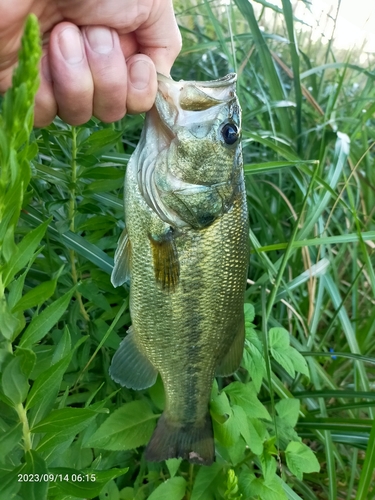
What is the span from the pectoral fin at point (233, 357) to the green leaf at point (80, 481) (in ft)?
2.03

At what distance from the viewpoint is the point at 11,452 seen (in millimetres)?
773

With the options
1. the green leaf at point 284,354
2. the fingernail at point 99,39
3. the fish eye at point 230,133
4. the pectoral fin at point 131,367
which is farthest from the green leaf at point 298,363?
the fingernail at point 99,39

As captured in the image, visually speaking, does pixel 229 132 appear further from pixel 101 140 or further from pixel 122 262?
pixel 122 262

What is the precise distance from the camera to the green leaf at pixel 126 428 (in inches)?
46.9

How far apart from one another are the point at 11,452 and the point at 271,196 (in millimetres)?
1779

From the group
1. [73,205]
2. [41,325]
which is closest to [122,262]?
[73,205]

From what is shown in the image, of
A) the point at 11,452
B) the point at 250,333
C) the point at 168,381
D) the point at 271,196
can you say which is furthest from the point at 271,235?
the point at 11,452

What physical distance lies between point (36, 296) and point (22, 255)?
7 cm

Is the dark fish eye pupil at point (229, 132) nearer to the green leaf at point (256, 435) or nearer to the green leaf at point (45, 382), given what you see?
the green leaf at point (45, 382)

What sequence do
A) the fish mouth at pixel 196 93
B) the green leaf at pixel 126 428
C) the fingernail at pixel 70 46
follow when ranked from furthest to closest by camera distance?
the green leaf at pixel 126 428
the fish mouth at pixel 196 93
the fingernail at pixel 70 46

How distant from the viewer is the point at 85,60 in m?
0.96

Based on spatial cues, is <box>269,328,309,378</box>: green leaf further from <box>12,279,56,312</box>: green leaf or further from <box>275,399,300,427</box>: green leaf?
<box>12,279,56,312</box>: green leaf

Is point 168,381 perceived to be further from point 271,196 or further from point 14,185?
point 271,196

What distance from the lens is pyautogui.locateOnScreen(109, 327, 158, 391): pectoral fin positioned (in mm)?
1231
